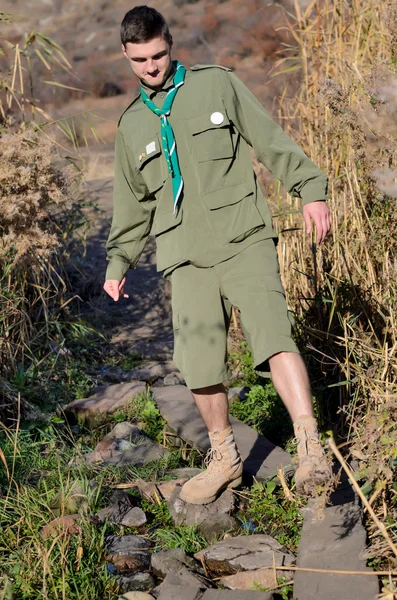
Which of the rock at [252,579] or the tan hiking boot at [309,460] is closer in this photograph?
the tan hiking boot at [309,460]

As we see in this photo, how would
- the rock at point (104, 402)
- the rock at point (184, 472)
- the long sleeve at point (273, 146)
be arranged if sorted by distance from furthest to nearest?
the rock at point (104, 402) → the rock at point (184, 472) → the long sleeve at point (273, 146)

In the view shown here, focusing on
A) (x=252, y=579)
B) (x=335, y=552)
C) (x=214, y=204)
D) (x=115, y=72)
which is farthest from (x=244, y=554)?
(x=115, y=72)

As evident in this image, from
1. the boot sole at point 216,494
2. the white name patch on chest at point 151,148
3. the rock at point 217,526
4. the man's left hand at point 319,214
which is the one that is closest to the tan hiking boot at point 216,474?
the boot sole at point 216,494

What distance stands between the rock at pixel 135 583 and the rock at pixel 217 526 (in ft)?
1.23

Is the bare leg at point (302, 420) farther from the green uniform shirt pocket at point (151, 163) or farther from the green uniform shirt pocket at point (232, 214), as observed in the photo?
the green uniform shirt pocket at point (151, 163)

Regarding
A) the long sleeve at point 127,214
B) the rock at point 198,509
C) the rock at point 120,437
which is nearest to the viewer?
the rock at point 198,509

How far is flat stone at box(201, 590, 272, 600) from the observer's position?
2.88 meters

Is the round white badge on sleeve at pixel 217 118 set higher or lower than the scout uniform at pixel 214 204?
higher

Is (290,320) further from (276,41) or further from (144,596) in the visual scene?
(276,41)

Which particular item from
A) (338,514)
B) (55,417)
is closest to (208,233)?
(338,514)

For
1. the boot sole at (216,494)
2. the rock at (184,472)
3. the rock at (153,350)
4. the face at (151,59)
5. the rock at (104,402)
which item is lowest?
the boot sole at (216,494)

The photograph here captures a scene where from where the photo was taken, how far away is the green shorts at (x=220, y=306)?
342 centimetres

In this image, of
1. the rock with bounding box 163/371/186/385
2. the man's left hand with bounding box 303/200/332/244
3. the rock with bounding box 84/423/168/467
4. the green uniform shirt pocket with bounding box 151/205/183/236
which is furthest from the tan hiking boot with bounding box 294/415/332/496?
the rock with bounding box 163/371/186/385

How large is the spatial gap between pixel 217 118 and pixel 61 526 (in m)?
1.76
